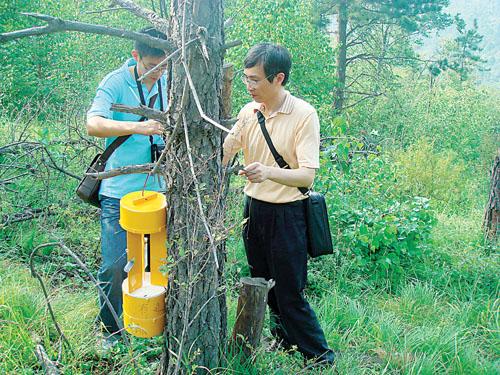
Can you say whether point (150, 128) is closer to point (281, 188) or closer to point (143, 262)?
point (143, 262)

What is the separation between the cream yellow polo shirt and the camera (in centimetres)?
260

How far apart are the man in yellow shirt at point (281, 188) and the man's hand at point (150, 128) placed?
459 millimetres

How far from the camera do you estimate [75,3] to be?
12.1 m

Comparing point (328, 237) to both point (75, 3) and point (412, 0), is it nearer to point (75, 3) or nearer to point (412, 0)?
point (75, 3)

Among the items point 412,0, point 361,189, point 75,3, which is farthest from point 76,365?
point 412,0

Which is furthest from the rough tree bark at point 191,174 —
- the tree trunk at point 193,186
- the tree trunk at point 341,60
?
the tree trunk at point 341,60

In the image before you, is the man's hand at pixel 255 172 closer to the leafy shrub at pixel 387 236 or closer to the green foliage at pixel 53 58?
the leafy shrub at pixel 387 236

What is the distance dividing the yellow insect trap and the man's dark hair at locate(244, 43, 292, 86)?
2.72 feet

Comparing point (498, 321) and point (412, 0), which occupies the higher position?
point (412, 0)

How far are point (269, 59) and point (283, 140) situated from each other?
409mm

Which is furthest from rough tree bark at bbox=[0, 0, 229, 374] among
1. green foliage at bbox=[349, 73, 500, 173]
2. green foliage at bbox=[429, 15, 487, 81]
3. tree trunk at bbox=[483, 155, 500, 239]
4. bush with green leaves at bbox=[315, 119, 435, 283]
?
green foliage at bbox=[429, 15, 487, 81]

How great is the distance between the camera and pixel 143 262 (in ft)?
7.59

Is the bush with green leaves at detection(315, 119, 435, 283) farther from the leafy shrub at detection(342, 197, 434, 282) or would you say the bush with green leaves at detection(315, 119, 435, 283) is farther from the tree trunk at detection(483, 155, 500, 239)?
the tree trunk at detection(483, 155, 500, 239)

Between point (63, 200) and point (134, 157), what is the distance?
2.33 meters
